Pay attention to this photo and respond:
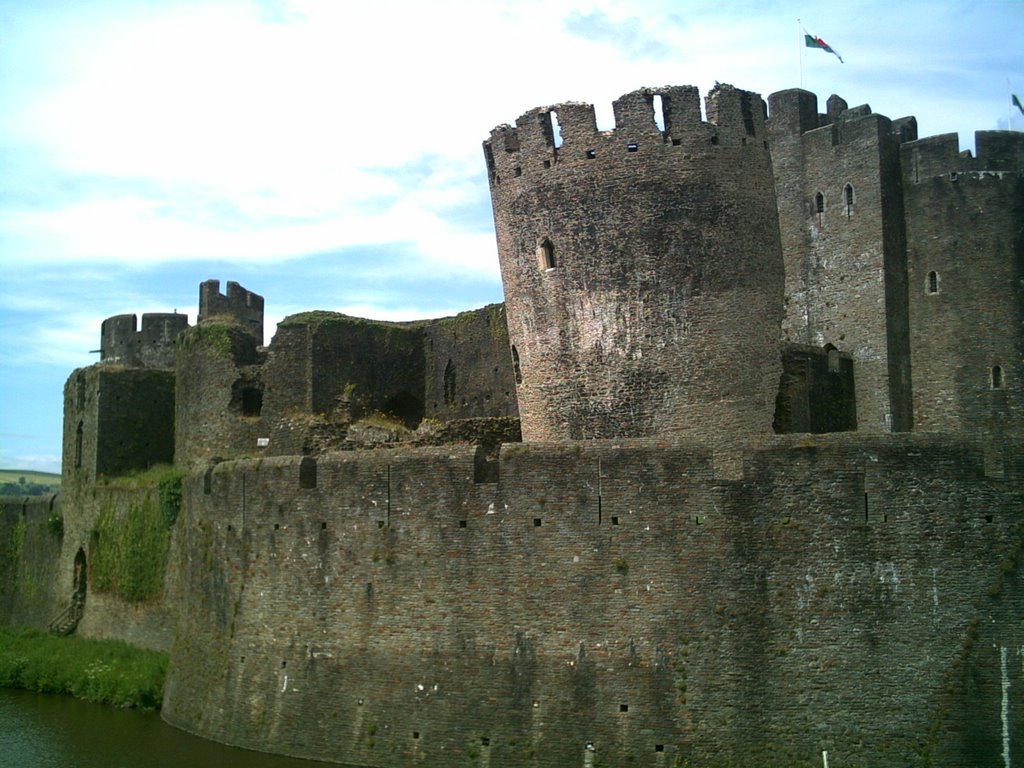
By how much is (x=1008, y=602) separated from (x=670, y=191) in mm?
8684

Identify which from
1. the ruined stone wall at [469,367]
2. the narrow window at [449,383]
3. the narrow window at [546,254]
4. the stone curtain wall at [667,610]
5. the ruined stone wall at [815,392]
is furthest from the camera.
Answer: the narrow window at [449,383]

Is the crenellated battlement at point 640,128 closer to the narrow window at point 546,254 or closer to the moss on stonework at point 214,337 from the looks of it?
the narrow window at point 546,254

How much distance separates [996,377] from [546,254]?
11.8 m

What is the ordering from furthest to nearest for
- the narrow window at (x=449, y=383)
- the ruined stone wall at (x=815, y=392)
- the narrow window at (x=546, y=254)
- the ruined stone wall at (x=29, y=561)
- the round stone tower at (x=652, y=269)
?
1. the ruined stone wall at (x=29, y=561)
2. the narrow window at (x=449, y=383)
3. the ruined stone wall at (x=815, y=392)
4. the narrow window at (x=546, y=254)
5. the round stone tower at (x=652, y=269)

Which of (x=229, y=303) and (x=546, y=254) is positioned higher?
(x=229, y=303)

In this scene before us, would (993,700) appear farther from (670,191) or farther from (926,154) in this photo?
(926,154)

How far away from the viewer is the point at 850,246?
1230 inches

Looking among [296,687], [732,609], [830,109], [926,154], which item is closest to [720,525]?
[732,609]

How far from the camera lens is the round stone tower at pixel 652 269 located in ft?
75.0

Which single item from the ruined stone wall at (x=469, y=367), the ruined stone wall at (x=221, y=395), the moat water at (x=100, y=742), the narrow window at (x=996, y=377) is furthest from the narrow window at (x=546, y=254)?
the narrow window at (x=996, y=377)

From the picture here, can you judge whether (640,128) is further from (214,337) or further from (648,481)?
(214,337)

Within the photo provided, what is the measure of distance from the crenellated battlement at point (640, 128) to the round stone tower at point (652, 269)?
0.08ft

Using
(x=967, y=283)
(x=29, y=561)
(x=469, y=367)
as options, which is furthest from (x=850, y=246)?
(x=29, y=561)

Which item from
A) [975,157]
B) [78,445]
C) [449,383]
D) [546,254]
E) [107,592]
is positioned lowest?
[107,592]
